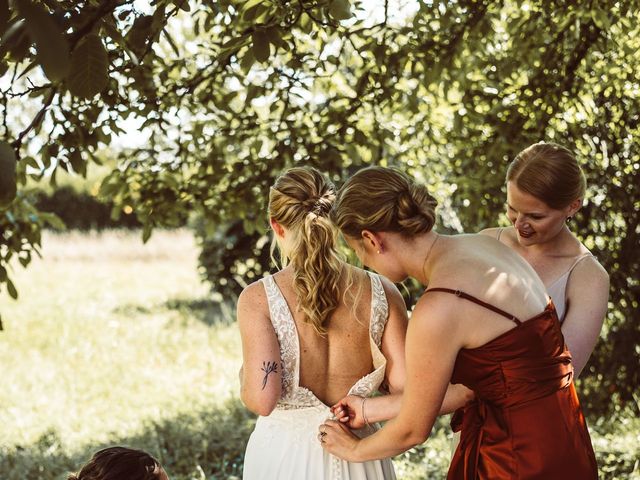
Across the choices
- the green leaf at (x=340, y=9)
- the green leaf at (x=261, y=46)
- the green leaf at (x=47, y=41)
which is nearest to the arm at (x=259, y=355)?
the green leaf at (x=261, y=46)

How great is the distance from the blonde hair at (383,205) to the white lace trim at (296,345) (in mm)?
521

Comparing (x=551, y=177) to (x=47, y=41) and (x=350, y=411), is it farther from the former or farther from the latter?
(x=47, y=41)

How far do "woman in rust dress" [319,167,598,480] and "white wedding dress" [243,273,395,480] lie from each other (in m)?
0.43

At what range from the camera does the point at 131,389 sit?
26.8 ft

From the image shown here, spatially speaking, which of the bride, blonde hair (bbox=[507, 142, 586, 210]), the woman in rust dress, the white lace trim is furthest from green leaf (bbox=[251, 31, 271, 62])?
blonde hair (bbox=[507, 142, 586, 210])

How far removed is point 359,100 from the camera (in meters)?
5.12

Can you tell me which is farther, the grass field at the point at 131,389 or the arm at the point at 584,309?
the grass field at the point at 131,389

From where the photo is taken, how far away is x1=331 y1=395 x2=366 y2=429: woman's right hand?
2.74 metres

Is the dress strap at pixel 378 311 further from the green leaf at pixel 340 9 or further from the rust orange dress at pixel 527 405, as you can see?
the green leaf at pixel 340 9

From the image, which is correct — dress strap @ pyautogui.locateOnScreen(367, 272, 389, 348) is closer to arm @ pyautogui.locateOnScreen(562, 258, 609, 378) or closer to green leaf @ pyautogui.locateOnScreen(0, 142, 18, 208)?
arm @ pyautogui.locateOnScreen(562, 258, 609, 378)

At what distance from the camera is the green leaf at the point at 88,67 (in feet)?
5.87

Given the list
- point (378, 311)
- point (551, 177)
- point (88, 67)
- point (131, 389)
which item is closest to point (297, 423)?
point (378, 311)

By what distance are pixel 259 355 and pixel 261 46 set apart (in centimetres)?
103

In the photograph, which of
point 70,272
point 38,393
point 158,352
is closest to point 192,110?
point 38,393
